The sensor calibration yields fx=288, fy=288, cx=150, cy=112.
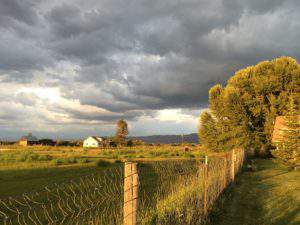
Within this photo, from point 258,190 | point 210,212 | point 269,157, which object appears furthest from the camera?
point 269,157

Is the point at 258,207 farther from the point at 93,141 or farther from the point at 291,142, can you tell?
the point at 93,141

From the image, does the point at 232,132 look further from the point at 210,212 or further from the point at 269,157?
the point at 210,212

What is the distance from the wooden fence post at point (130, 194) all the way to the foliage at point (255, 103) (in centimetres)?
3756

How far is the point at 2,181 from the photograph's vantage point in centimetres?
1488

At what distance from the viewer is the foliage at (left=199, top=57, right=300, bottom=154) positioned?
1544 inches

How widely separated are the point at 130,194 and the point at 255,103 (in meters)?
39.2

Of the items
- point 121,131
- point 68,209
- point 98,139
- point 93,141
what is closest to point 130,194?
point 68,209

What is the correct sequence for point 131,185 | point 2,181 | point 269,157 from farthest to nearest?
point 269,157 < point 2,181 < point 131,185

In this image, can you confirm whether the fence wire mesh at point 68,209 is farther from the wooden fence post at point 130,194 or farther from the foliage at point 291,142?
the foliage at point 291,142

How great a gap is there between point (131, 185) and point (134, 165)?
251 mm

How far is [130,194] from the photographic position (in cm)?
363

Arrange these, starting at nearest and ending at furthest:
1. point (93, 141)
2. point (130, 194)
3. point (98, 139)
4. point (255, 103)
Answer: point (130, 194), point (255, 103), point (93, 141), point (98, 139)

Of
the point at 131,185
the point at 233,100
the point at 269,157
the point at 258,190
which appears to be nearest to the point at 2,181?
the point at 258,190

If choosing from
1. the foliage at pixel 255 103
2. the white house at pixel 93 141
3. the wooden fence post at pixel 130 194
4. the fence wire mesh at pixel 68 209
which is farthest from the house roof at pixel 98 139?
the wooden fence post at pixel 130 194
